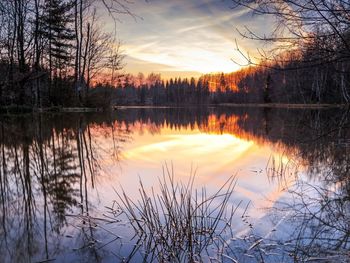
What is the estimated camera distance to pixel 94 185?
626cm

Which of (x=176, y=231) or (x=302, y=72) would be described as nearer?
(x=176, y=231)

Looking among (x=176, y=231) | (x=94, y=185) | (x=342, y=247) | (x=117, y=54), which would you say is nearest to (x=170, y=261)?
(x=176, y=231)

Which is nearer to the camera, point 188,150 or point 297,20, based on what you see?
point 297,20

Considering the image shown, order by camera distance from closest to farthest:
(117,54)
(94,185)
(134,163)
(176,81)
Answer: (94,185) → (134,163) → (117,54) → (176,81)

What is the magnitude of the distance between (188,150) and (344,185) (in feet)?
19.8

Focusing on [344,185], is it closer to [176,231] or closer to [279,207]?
[279,207]

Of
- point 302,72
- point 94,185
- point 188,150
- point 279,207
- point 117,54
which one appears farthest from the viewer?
point 117,54

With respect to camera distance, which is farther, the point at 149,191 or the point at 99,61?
the point at 99,61

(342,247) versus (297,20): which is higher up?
(297,20)

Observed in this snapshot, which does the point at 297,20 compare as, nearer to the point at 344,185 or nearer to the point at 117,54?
the point at 344,185

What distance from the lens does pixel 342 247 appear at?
3.54 metres

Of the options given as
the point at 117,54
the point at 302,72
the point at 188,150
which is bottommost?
the point at 188,150

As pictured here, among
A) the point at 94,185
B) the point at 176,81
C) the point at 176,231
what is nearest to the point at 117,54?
the point at 94,185

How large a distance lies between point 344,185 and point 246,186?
1.56m
